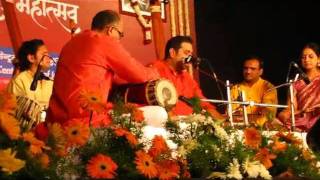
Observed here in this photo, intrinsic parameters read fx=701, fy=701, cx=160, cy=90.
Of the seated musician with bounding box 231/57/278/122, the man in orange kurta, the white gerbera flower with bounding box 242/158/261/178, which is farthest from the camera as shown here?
the seated musician with bounding box 231/57/278/122

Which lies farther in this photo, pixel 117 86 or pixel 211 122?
pixel 117 86

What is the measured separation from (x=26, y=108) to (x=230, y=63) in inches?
173

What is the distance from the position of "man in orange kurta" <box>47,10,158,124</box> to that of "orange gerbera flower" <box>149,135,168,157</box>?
1.00 m

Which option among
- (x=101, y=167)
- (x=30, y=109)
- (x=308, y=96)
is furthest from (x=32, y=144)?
(x=308, y=96)

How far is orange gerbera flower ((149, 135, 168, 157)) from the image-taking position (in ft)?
9.52

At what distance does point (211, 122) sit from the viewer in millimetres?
3225

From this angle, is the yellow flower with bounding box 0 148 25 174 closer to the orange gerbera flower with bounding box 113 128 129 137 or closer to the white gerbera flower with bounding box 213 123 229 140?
the orange gerbera flower with bounding box 113 128 129 137

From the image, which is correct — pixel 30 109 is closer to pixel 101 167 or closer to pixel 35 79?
pixel 35 79

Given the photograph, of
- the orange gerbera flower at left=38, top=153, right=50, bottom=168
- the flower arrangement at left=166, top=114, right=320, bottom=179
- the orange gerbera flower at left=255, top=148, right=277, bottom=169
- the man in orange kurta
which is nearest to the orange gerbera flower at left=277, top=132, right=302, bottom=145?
the flower arrangement at left=166, top=114, right=320, bottom=179

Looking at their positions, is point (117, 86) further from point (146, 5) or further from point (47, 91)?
point (146, 5)

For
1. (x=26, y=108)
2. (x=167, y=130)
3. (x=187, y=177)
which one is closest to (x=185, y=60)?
(x=26, y=108)

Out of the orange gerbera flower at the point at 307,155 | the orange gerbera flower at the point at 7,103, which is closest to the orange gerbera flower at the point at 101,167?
the orange gerbera flower at the point at 7,103

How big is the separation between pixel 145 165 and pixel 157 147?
0.14 m

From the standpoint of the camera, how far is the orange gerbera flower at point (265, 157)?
3.21m
